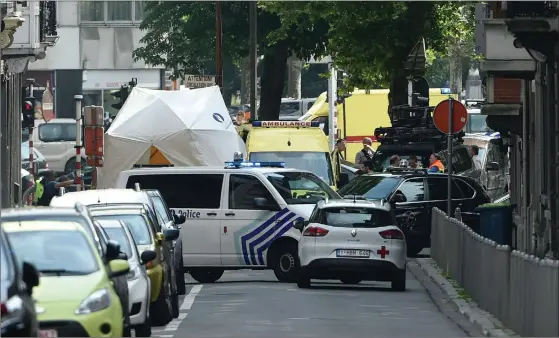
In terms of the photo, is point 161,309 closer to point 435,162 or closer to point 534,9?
point 534,9

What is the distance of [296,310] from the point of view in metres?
22.6

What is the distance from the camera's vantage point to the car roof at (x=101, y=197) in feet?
70.1

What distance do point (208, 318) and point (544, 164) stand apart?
10518 mm

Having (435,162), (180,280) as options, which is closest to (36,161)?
(435,162)

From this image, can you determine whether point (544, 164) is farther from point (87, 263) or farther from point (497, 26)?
point (87, 263)

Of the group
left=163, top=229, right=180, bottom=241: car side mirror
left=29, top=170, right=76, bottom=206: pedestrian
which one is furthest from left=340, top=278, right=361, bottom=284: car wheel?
left=29, top=170, right=76, bottom=206: pedestrian

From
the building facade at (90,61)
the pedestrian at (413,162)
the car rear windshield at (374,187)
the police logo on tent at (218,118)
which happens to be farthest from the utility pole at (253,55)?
the building facade at (90,61)

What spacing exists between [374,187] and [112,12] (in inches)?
1987

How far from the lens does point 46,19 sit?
149ft

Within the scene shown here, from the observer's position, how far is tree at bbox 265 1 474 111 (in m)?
43.8

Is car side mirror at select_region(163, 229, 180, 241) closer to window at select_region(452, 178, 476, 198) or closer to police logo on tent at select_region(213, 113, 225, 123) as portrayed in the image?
window at select_region(452, 178, 476, 198)

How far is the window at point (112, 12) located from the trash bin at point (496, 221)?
5311 cm

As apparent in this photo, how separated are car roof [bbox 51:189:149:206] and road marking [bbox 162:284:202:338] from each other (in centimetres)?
152

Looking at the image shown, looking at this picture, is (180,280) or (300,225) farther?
(300,225)
